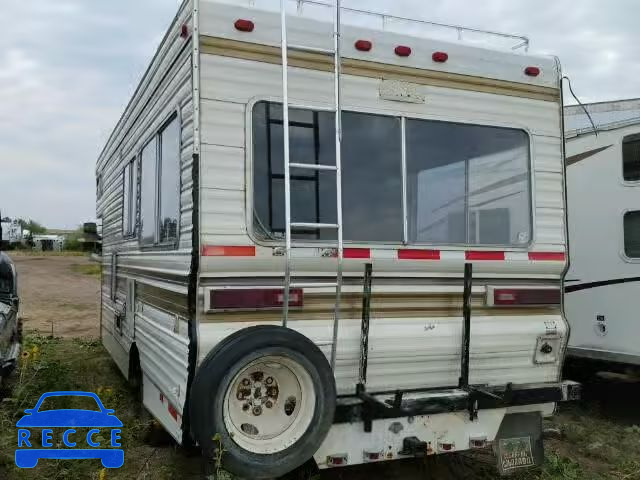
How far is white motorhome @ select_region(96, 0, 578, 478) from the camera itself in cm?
354

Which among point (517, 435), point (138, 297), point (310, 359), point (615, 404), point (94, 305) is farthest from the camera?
point (94, 305)

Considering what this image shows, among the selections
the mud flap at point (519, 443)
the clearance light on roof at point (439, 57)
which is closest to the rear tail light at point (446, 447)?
the mud flap at point (519, 443)

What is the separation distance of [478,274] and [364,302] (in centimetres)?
84

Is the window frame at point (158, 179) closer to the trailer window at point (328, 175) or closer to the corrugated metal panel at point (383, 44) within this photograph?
the trailer window at point (328, 175)

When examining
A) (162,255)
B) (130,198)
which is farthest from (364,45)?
(130,198)

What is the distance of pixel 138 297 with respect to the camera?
17.3ft

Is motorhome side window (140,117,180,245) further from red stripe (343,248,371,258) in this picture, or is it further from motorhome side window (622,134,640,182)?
motorhome side window (622,134,640,182)

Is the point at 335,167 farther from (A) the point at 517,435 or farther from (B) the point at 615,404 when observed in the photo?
(B) the point at 615,404

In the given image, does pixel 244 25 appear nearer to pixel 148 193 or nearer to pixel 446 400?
pixel 148 193

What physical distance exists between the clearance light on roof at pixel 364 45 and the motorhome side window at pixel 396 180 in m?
0.40

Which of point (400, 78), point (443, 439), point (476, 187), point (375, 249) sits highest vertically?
point (400, 78)

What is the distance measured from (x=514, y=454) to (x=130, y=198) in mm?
3814

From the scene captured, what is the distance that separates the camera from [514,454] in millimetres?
4305

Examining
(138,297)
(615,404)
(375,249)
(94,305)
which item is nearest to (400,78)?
(375,249)
